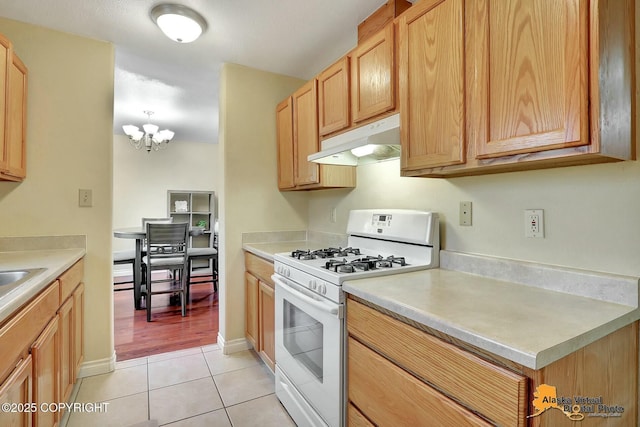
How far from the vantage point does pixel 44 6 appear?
5.94 feet

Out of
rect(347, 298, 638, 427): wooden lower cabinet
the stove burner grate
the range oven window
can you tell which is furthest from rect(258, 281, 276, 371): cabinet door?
rect(347, 298, 638, 427): wooden lower cabinet

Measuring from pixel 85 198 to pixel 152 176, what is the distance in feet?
11.5

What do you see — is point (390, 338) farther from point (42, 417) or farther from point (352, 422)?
point (42, 417)

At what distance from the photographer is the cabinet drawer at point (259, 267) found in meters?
2.11

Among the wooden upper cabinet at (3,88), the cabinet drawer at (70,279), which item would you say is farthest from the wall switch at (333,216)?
the wooden upper cabinet at (3,88)

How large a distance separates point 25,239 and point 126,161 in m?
3.63

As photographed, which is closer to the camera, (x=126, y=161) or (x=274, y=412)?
(x=274, y=412)

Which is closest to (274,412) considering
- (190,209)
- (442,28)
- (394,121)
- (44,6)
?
(394,121)

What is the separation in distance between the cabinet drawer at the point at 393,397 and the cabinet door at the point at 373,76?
1.15 metres

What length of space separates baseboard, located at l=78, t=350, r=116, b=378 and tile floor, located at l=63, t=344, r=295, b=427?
0.11 ft

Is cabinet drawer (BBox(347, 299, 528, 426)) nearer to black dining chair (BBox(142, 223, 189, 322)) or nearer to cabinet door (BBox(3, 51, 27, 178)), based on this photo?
cabinet door (BBox(3, 51, 27, 178))

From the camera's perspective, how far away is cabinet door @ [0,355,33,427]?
940mm

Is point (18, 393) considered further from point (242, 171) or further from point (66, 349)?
point (242, 171)

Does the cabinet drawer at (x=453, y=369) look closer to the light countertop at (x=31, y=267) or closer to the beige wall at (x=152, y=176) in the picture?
the light countertop at (x=31, y=267)
